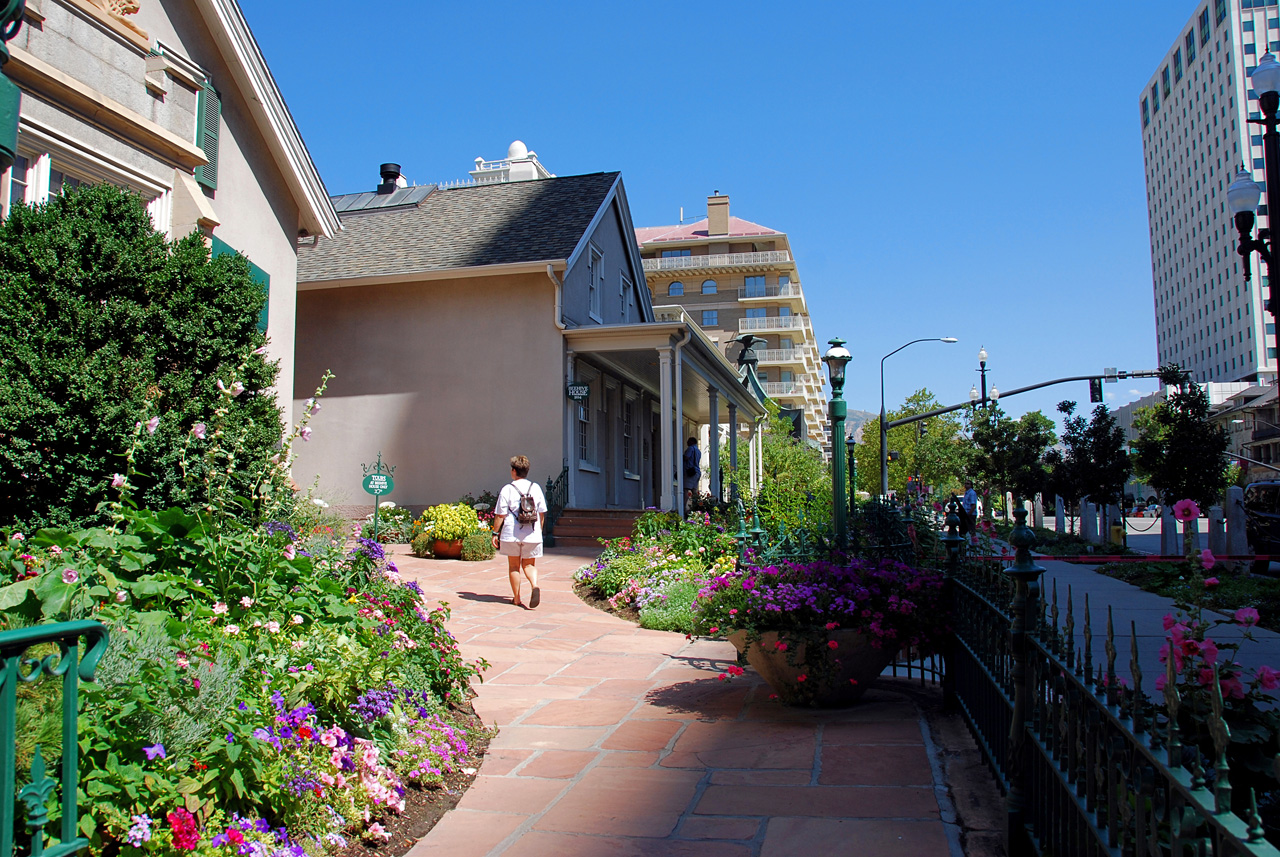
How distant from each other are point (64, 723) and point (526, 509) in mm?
7242

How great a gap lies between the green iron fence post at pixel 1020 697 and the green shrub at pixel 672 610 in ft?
17.3

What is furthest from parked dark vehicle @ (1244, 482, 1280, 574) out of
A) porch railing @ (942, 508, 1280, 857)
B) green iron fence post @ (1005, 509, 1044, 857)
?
green iron fence post @ (1005, 509, 1044, 857)

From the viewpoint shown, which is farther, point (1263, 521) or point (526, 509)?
point (1263, 521)

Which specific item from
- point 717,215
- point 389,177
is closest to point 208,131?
point 389,177

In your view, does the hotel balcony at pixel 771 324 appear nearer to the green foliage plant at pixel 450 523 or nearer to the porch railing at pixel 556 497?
the porch railing at pixel 556 497

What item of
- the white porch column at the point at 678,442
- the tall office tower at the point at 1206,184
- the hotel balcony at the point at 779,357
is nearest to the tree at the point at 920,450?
the hotel balcony at the point at 779,357

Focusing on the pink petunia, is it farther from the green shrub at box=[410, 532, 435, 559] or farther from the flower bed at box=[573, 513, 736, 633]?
the green shrub at box=[410, 532, 435, 559]

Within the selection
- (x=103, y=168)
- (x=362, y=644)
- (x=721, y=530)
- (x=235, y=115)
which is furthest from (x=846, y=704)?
(x=235, y=115)

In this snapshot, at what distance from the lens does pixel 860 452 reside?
60281 mm

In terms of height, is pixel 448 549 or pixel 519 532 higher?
pixel 519 532

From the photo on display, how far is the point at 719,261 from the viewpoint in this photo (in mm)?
77875

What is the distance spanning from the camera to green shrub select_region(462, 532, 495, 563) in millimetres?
13398

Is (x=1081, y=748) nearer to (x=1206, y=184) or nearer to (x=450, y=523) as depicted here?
(x=450, y=523)

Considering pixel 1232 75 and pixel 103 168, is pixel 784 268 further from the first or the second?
pixel 103 168
